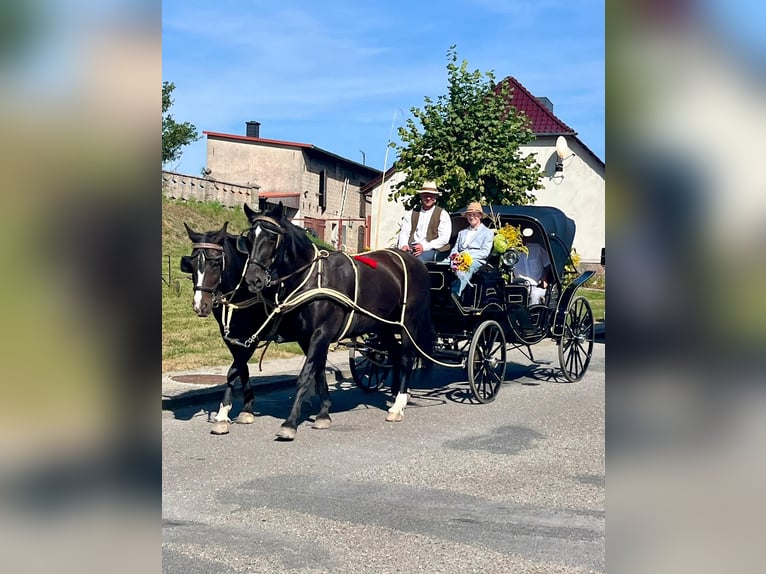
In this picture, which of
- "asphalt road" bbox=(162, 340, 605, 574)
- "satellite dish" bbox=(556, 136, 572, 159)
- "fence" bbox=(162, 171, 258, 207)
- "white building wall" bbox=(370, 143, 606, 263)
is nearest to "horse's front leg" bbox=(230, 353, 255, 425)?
"asphalt road" bbox=(162, 340, 605, 574)

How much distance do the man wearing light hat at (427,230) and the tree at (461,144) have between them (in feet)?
32.7

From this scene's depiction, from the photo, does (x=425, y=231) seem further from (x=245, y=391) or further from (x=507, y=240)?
(x=245, y=391)

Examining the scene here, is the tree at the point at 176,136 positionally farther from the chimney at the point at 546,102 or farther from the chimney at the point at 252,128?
the chimney at the point at 546,102

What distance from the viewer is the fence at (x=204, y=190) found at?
29484 millimetres

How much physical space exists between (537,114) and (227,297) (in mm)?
30709

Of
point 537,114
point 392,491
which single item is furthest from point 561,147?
point 392,491

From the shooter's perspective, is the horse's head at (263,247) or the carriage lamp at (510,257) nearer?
the horse's head at (263,247)

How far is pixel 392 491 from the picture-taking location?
6113mm

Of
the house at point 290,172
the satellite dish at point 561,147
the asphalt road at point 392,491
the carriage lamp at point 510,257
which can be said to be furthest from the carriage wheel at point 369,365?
the house at point 290,172
